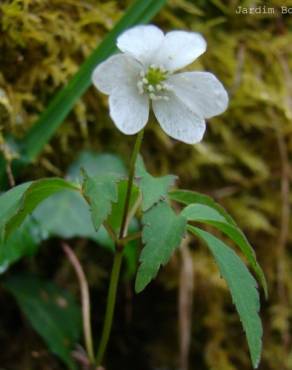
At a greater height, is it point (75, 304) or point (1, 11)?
point (1, 11)

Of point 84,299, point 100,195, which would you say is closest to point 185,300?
point 84,299

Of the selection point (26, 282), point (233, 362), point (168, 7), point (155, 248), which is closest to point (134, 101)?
point (155, 248)

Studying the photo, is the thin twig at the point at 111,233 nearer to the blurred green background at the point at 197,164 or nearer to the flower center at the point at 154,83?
the flower center at the point at 154,83

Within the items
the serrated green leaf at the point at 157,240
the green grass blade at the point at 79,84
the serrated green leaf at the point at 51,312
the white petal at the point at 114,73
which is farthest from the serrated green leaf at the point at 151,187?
the serrated green leaf at the point at 51,312

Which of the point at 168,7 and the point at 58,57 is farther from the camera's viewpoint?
the point at 168,7

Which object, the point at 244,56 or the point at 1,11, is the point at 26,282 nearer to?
the point at 1,11

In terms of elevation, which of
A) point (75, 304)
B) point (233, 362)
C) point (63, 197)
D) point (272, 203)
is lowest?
point (233, 362)

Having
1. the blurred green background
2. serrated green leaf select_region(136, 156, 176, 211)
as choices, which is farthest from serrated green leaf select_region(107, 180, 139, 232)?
the blurred green background
